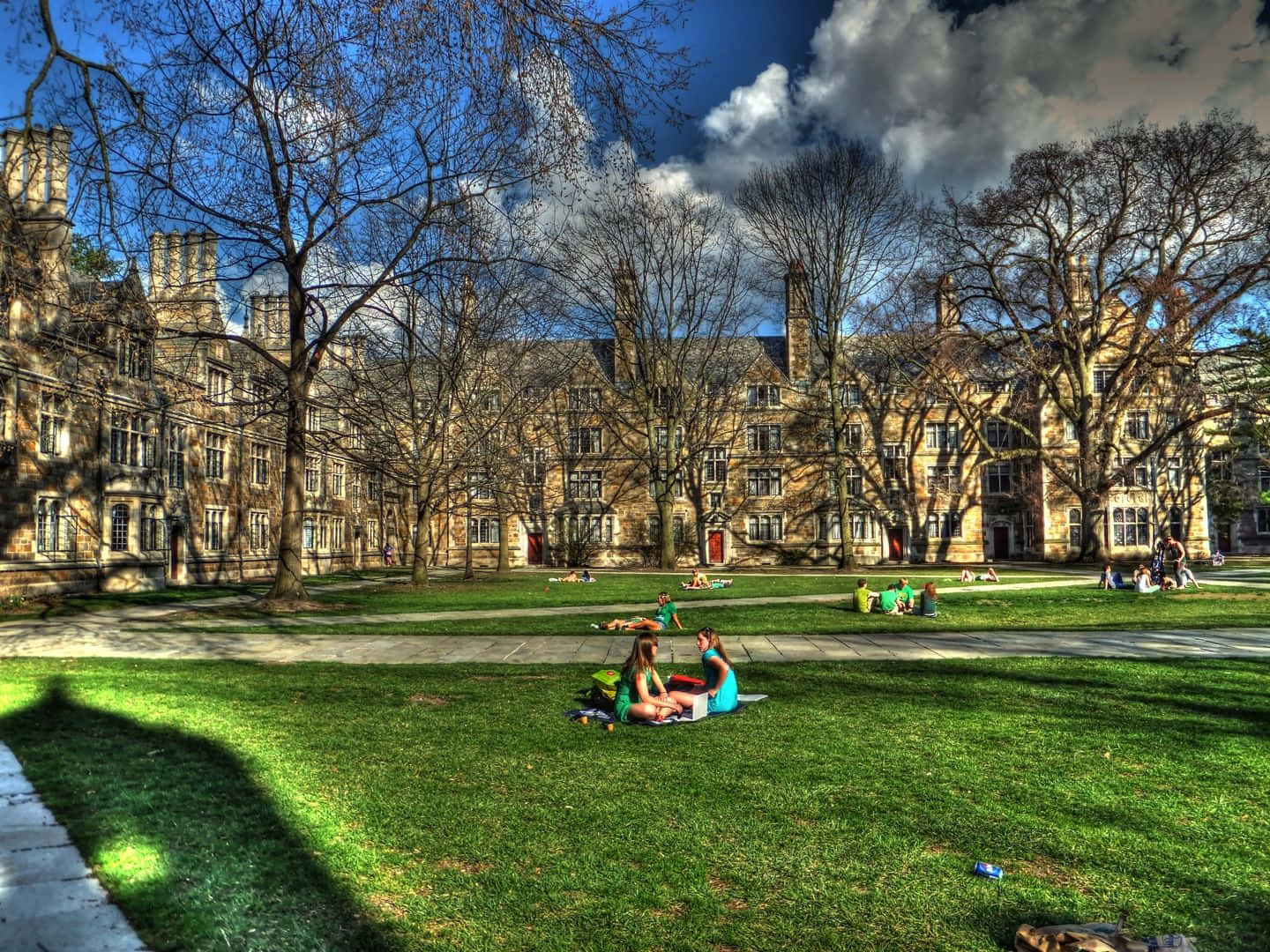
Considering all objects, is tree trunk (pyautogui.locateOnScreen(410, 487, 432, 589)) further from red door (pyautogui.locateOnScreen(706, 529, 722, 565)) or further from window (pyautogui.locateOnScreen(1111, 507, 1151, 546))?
window (pyautogui.locateOnScreen(1111, 507, 1151, 546))

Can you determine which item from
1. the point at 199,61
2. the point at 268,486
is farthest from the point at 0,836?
the point at 268,486

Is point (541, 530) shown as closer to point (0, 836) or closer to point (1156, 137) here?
point (1156, 137)

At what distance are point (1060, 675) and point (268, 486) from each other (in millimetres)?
39447

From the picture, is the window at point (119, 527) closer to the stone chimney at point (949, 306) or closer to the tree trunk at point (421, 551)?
the tree trunk at point (421, 551)

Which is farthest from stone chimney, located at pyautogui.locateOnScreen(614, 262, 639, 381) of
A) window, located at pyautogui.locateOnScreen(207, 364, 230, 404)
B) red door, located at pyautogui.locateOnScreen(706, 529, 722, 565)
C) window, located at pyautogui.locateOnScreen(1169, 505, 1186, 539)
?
window, located at pyautogui.locateOnScreen(1169, 505, 1186, 539)

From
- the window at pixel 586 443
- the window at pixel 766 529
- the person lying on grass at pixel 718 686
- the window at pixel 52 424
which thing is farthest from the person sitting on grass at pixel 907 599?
the window at pixel 586 443

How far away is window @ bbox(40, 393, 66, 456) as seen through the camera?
27000mm

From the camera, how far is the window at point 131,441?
101 ft

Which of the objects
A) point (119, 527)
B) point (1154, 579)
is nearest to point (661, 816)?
point (1154, 579)

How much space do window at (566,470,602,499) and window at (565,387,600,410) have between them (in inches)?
168

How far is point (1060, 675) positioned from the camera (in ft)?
38.0

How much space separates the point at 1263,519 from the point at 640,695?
209 ft

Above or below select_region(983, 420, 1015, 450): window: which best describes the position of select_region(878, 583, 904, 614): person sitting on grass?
below

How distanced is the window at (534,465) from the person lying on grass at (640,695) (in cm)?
3100
